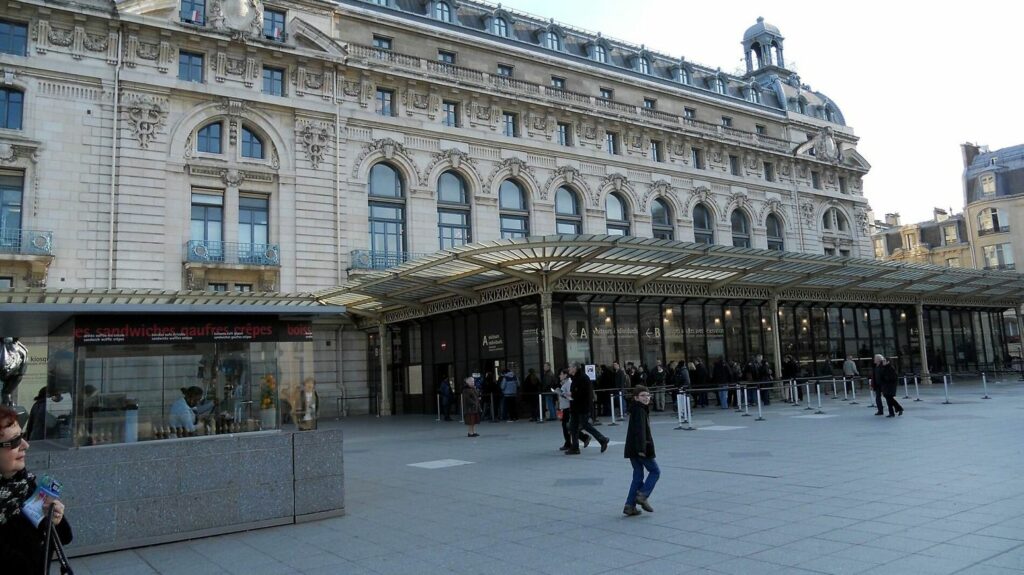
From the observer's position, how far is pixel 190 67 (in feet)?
93.1

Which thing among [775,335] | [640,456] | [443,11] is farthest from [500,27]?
[640,456]

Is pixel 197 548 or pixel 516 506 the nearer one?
pixel 197 548

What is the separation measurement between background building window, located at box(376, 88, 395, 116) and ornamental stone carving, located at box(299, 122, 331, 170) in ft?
9.87

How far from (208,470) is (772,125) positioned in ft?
158

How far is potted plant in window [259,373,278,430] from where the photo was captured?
29.4 feet

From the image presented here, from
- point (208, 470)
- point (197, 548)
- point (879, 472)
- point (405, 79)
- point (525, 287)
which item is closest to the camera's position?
point (197, 548)

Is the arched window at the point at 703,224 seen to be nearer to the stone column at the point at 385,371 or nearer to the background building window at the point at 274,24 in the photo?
the stone column at the point at 385,371

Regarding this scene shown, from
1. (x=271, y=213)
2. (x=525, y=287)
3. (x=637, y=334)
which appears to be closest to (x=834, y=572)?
(x=525, y=287)

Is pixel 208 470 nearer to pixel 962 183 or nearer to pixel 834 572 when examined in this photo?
pixel 834 572

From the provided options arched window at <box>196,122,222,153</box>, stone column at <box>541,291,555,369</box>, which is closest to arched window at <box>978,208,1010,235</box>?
stone column at <box>541,291,555,369</box>

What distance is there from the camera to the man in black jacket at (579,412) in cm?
1380

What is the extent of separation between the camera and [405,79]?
1272 inches

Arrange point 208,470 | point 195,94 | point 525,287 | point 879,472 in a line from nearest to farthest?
point 208,470
point 879,472
point 525,287
point 195,94

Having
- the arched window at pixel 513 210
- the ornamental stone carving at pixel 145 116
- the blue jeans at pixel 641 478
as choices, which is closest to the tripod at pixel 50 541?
the blue jeans at pixel 641 478
